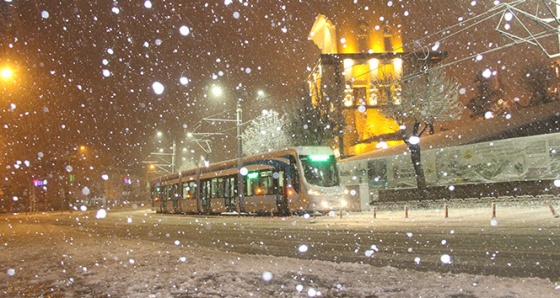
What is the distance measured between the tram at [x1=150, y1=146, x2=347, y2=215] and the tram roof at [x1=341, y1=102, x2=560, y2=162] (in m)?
13.2

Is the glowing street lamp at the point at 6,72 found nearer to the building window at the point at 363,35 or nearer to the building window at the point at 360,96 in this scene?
the building window at the point at 360,96

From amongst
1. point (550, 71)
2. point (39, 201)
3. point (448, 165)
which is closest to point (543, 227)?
point (448, 165)

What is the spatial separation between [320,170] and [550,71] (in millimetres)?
45694

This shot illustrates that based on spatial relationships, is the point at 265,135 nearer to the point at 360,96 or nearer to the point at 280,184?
the point at 360,96

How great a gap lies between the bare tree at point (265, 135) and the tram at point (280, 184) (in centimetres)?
2192

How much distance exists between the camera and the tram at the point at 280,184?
2367cm

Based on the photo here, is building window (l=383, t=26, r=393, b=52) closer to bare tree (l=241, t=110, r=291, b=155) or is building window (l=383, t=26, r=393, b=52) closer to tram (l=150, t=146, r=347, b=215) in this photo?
bare tree (l=241, t=110, r=291, b=155)

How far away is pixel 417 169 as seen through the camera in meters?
29.2

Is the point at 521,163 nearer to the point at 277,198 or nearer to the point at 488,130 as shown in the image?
the point at 488,130

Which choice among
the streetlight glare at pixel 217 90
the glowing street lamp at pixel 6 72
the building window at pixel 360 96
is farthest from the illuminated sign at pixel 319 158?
the building window at pixel 360 96

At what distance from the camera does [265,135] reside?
→ 5566 cm

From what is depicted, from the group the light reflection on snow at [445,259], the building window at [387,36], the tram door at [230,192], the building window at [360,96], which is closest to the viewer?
the light reflection on snow at [445,259]

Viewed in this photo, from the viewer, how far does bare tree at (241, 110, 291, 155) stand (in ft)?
177

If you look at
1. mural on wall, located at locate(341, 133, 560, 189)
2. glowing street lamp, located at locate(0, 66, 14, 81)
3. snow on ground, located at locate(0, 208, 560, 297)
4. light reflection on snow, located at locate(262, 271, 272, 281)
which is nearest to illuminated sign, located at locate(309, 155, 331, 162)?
mural on wall, located at locate(341, 133, 560, 189)
